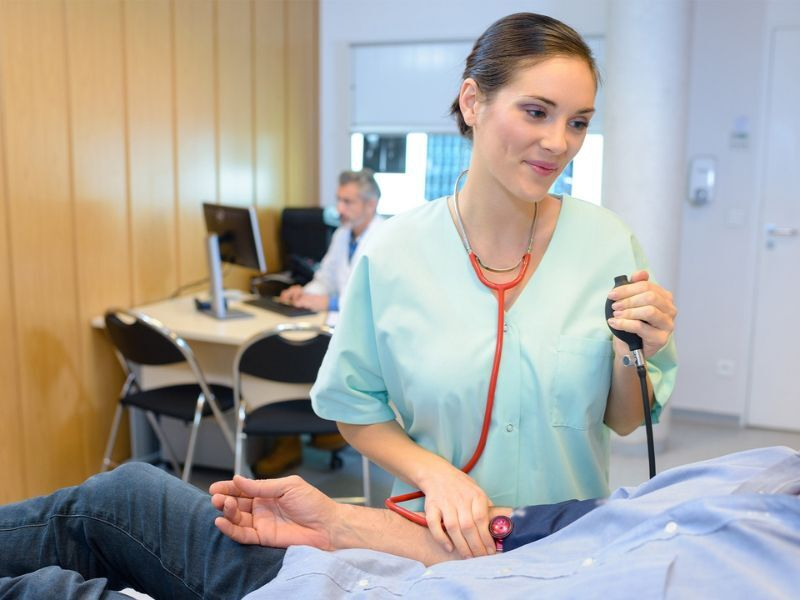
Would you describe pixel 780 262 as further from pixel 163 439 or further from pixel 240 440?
pixel 163 439

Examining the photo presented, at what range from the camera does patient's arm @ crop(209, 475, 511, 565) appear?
3.96ft

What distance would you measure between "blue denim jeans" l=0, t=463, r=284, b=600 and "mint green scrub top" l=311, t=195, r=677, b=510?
0.25 meters

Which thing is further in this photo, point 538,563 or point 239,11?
point 239,11

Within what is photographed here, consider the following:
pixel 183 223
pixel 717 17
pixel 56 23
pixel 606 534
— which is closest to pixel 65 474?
pixel 183 223

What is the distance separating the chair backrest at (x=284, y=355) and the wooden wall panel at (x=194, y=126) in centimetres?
112

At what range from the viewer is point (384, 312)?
1.20 metres

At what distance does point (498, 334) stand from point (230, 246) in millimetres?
2603

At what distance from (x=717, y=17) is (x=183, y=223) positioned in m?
2.80

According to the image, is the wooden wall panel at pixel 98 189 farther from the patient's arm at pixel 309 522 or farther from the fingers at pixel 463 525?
the fingers at pixel 463 525

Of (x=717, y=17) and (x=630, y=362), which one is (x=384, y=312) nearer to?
(x=630, y=362)

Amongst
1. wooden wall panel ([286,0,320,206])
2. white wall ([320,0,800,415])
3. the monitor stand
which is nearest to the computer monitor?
the monitor stand

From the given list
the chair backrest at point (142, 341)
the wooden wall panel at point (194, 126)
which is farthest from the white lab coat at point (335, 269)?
the chair backrest at point (142, 341)

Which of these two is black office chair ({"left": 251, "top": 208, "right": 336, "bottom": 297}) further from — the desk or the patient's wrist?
the patient's wrist

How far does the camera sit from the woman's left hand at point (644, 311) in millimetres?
1018
